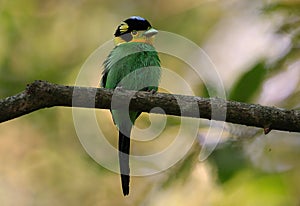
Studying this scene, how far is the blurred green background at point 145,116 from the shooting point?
234cm

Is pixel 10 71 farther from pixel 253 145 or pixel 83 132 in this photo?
pixel 253 145

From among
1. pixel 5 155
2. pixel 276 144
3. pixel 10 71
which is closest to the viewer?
pixel 276 144

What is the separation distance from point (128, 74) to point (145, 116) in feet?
0.73

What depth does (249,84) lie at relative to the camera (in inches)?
88.9

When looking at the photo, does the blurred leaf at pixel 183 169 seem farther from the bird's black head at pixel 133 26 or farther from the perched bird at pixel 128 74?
the bird's black head at pixel 133 26

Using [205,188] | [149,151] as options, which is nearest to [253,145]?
[205,188]

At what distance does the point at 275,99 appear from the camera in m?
2.56

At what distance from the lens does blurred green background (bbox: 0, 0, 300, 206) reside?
92.3 inches

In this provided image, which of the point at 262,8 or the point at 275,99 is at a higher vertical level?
the point at 262,8

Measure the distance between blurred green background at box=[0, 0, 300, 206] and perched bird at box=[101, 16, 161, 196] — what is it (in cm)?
14

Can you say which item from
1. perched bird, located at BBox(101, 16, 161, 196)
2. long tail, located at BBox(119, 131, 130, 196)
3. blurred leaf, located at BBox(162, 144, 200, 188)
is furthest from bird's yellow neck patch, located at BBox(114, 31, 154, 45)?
blurred leaf, located at BBox(162, 144, 200, 188)

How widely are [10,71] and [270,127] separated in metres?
1.87

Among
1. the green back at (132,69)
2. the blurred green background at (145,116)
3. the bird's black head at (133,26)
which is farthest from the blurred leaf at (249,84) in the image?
the bird's black head at (133,26)

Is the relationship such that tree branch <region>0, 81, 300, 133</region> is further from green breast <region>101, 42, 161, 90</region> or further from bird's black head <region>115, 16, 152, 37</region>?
bird's black head <region>115, 16, 152, 37</region>
